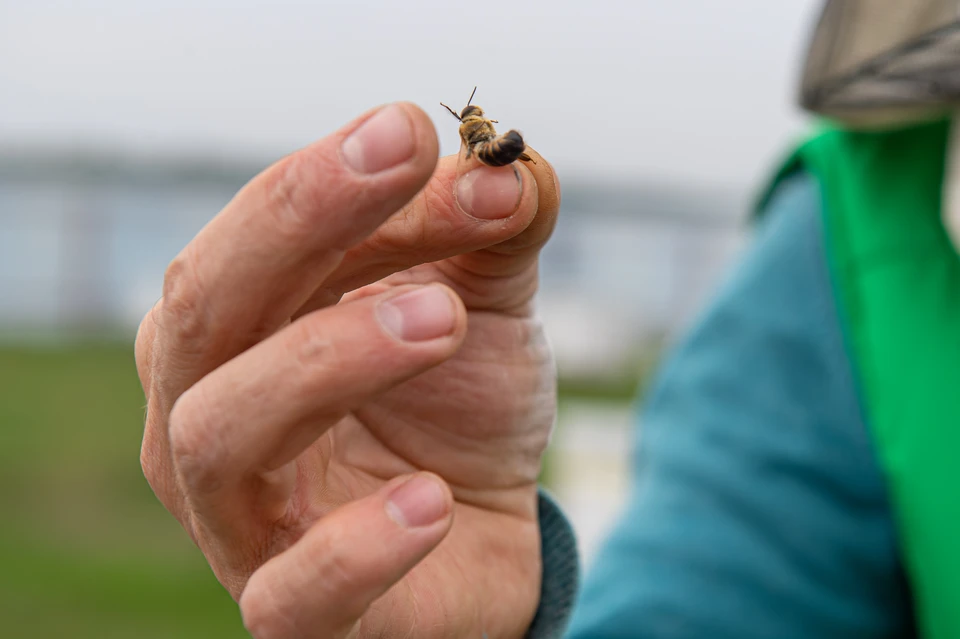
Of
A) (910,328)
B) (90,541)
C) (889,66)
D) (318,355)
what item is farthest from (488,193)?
(90,541)

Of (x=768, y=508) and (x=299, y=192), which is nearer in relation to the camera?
(x=299, y=192)

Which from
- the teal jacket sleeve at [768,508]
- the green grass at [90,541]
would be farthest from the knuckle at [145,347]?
the green grass at [90,541]

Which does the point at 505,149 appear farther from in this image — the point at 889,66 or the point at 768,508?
the point at 768,508

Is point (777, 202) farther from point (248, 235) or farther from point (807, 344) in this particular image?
point (248, 235)

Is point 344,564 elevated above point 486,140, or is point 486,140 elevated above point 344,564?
point 486,140

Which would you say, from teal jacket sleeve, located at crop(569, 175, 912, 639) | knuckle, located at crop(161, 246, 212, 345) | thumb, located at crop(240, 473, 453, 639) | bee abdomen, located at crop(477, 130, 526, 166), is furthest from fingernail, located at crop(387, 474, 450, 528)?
teal jacket sleeve, located at crop(569, 175, 912, 639)

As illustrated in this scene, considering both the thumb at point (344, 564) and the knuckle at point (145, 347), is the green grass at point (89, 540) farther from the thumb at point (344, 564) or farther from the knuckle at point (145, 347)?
the thumb at point (344, 564)
